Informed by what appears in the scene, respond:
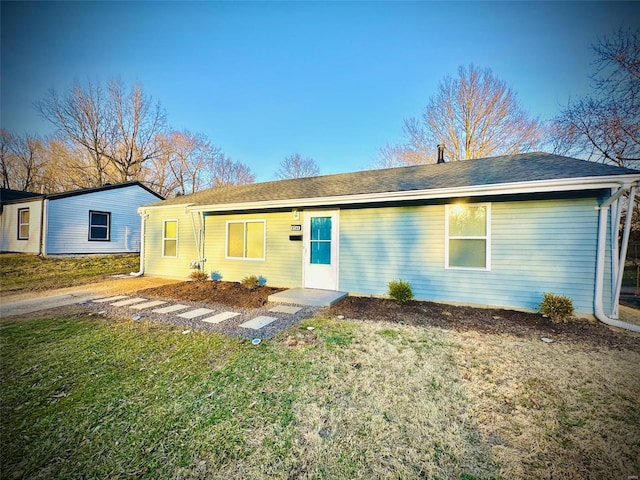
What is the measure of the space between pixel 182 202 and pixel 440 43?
11994 mm

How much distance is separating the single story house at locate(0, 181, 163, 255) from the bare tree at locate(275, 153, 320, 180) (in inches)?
528

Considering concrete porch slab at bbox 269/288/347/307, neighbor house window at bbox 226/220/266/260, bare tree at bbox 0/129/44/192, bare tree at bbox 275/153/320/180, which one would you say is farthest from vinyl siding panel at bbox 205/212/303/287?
bare tree at bbox 0/129/44/192

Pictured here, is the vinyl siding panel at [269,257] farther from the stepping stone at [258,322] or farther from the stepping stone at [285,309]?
the stepping stone at [258,322]

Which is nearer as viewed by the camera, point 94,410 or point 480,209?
point 94,410

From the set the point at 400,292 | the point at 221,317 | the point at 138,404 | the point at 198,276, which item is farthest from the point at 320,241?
the point at 138,404

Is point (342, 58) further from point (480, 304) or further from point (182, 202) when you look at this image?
point (480, 304)

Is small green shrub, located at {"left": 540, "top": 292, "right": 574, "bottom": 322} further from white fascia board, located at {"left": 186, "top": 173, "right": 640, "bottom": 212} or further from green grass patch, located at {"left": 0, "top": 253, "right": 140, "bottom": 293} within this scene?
green grass patch, located at {"left": 0, "top": 253, "right": 140, "bottom": 293}

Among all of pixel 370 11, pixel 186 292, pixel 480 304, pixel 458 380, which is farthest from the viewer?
pixel 370 11

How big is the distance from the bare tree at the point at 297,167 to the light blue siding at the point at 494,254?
1940 cm

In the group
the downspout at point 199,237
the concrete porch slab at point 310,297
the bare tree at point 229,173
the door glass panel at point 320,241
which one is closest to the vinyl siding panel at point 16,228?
the downspout at point 199,237

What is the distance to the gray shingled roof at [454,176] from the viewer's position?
4.73 m

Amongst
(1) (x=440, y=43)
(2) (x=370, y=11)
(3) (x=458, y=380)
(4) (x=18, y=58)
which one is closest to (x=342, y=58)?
(2) (x=370, y=11)

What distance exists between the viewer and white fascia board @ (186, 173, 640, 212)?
4.17m

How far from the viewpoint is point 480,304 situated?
538cm
